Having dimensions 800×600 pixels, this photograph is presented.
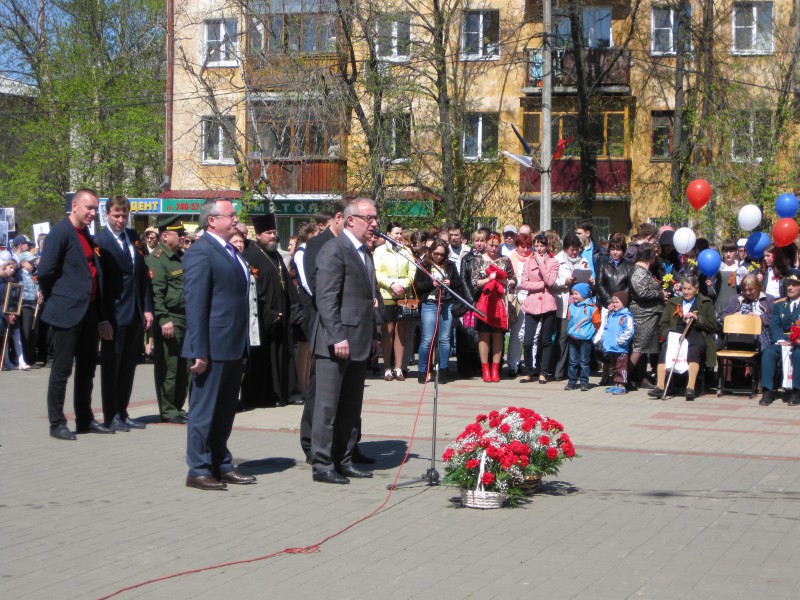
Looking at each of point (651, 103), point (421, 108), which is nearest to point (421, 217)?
point (421, 108)

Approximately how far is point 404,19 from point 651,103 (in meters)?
13.8

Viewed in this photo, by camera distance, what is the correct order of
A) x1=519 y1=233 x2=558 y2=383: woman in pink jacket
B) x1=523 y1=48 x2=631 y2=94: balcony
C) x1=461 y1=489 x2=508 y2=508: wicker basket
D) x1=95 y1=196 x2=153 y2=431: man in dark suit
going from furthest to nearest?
1. x1=523 y1=48 x2=631 y2=94: balcony
2. x1=519 y1=233 x2=558 y2=383: woman in pink jacket
3. x1=95 y1=196 x2=153 y2=431: man in dark suit
4. x1=461 y1=489 x2=508 y2=508: wicker basket

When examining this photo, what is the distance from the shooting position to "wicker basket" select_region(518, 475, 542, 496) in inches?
323

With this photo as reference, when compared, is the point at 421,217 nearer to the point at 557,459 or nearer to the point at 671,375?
the point at 671,375

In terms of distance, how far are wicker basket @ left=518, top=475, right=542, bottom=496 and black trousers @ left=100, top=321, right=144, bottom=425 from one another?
4561mm

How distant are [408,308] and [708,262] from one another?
4144 mm

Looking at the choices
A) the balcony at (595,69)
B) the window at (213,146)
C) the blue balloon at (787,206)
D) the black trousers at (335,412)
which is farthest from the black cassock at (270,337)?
the balcony at (595,69)

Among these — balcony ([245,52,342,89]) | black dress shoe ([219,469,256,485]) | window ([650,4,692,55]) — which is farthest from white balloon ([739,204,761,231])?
window ([650,4,692,55])

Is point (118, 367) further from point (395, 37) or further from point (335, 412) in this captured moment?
point (395, 37)

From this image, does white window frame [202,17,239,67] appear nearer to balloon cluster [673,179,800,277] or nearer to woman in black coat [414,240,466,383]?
balloon cluster [673,179,800,277]

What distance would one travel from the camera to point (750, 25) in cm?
3869

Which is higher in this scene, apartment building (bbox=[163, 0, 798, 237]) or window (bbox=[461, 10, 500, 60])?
window (bbox=[461, 10, 500, 60])

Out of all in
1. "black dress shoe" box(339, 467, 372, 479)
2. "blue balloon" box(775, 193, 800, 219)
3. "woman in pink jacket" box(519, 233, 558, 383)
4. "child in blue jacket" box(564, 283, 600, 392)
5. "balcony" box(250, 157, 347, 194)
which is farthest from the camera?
"balcony" box(250, 157, 347, 194)

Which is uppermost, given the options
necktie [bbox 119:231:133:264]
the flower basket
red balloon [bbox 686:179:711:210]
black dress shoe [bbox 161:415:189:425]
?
red balloon [bbox 686:179:711:210]
